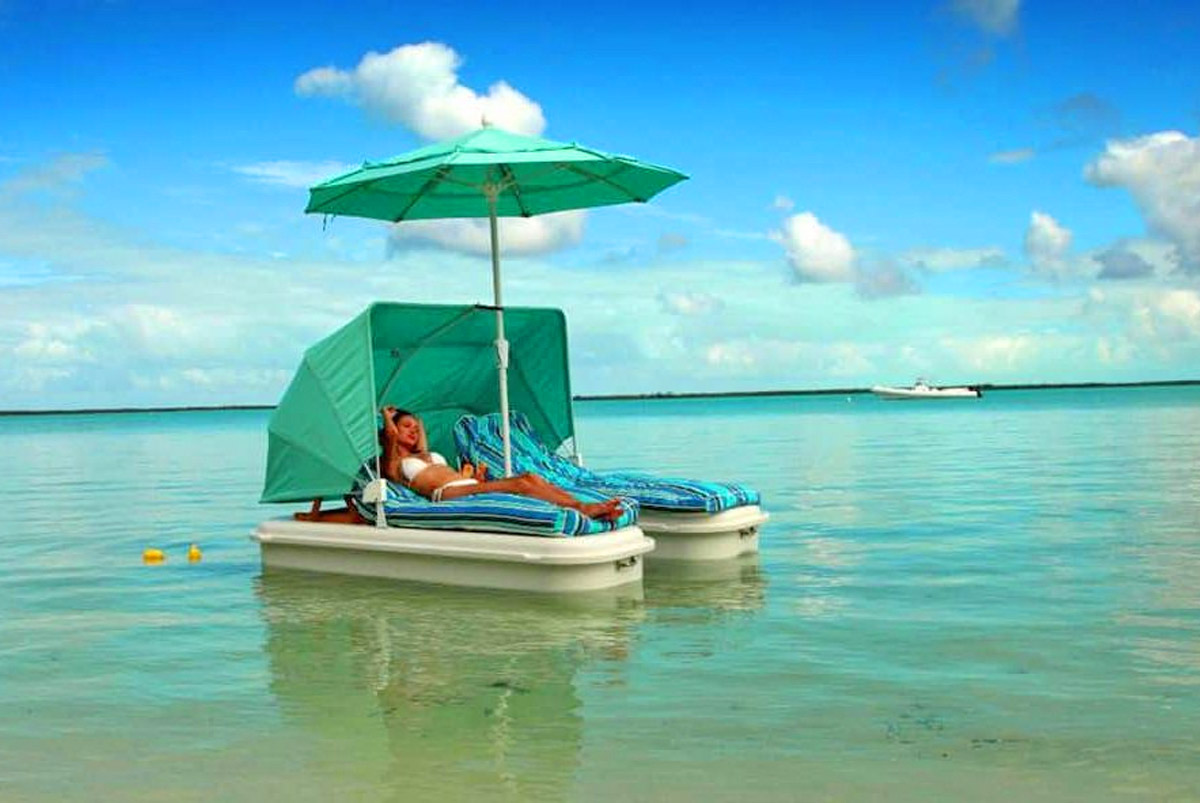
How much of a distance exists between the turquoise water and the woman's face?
1.38 m

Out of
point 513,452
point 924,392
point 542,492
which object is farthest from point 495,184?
point 924,392

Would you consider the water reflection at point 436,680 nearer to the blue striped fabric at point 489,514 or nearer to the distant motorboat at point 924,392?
the blue striped fabric at point 489,514

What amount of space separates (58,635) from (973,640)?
618 cm

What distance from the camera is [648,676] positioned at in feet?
23.1

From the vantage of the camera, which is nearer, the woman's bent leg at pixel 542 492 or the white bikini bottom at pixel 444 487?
the woman's bent leg at pixel 542 492

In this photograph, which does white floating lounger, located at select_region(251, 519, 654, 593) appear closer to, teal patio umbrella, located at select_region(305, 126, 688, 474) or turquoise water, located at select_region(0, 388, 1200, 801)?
turquoise water, located at select_region(0, 388, 1200, 801)

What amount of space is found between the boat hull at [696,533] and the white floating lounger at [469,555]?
1235 millimetres

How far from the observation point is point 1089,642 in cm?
780

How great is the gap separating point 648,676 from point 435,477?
430cm

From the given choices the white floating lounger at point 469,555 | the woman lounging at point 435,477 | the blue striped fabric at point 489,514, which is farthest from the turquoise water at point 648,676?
the woman lounging at point 435,477

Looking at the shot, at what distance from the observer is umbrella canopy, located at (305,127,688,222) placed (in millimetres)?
10086

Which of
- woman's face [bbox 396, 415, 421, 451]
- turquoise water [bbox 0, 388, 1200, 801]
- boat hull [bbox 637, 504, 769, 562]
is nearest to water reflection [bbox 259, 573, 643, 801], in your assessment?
turquoise water [bbox 0, 388, 1200, 801]

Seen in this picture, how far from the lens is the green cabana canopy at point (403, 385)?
10.8 m

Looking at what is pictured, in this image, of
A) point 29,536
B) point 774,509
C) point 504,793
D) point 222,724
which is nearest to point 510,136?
point 222,724
